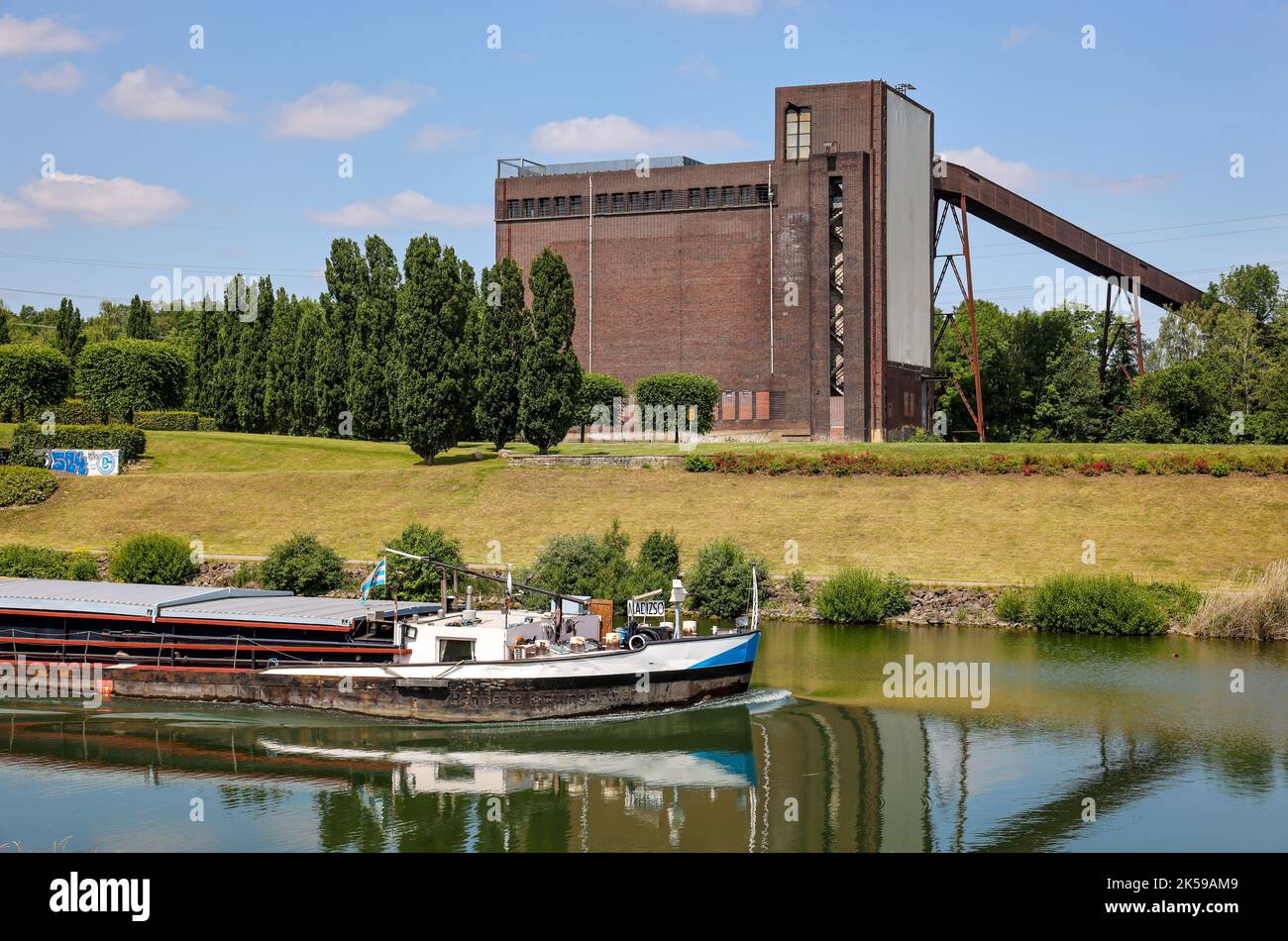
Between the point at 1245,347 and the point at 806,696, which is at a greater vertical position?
the point at 1245,347

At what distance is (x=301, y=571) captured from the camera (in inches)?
1908

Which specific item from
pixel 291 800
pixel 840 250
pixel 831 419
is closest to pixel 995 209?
pixel 840 250

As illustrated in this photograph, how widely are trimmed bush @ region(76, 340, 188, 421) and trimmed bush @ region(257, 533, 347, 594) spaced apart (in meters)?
43.4

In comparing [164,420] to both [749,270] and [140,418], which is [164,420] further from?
[749,270]

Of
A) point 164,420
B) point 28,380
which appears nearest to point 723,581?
point 164,420

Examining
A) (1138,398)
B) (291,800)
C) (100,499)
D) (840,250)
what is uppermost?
(840,250)

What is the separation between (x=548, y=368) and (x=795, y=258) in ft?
81.1

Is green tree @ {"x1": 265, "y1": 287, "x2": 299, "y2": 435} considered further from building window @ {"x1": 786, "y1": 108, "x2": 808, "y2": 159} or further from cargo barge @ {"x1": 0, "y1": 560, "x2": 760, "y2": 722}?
cargo barge @ {"x1": 0, "y1": 560, "x2": 760, "y2": 722}

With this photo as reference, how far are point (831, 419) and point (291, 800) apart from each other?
2592 inches

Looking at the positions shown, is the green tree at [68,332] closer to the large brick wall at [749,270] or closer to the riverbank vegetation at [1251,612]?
the large brick wall at [749,270]

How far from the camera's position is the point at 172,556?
5122cm

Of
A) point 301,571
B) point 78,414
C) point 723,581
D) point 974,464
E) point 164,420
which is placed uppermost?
point 78,414

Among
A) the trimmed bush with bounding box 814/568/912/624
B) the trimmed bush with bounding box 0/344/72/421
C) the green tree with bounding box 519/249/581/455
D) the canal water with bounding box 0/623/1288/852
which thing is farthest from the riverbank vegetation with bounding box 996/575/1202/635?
the trimmed bush with bounding box 0/344/72/421
